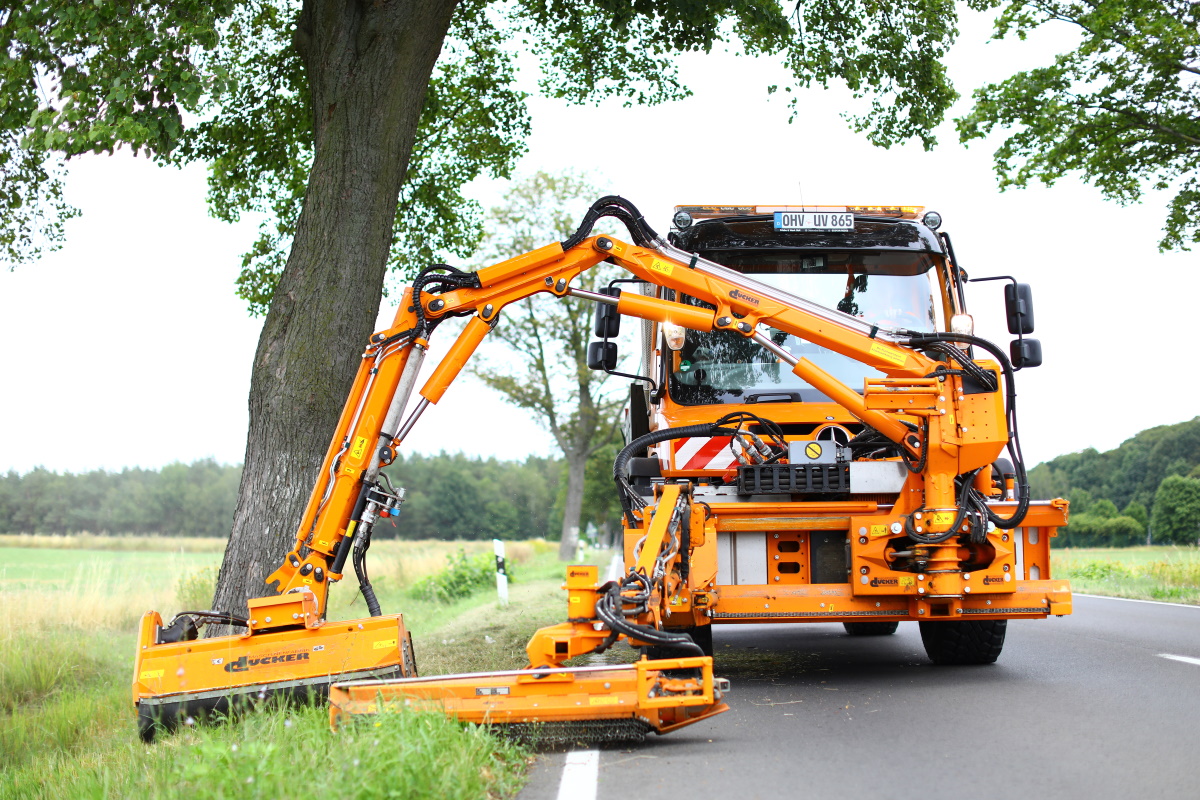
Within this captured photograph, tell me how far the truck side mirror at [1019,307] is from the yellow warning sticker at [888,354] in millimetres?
1441

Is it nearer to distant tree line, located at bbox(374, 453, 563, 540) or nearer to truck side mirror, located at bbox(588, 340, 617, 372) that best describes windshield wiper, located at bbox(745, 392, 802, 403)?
truck side mirror, located at bbox(588, 340, 617, 372)

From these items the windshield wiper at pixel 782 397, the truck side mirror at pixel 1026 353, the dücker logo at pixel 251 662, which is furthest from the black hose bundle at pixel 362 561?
the truck side mirror at pixel 1026 353

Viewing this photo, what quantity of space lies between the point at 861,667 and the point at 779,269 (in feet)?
10.3

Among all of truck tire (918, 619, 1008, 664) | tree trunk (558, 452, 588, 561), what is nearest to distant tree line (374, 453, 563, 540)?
tree trunk (558, 452, 588, 561)

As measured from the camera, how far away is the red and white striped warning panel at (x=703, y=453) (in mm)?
7109

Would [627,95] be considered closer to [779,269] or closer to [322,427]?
[779,269]

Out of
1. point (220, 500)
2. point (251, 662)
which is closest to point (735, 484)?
point (251, 662)

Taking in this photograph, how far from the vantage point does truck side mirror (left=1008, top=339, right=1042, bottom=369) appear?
7535 mm

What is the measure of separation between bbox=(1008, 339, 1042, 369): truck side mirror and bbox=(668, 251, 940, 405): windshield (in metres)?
0.62

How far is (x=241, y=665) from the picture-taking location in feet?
19.1

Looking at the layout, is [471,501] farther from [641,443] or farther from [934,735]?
[934,735]

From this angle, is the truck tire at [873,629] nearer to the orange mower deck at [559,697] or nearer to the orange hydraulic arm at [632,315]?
the orange hydraulic arm at [632,315]

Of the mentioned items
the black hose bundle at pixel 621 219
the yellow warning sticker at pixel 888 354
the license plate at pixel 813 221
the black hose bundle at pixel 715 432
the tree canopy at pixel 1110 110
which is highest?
the tree canopy at pixel 1110 110

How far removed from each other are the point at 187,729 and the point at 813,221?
17.9 ft
